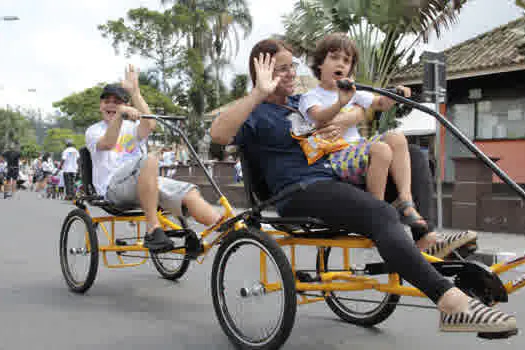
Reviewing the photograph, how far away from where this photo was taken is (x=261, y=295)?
3354 mm

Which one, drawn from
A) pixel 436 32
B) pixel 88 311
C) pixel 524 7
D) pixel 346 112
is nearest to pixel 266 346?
pixel 346 112

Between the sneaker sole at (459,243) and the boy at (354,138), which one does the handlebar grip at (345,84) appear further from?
the sneaker sole at (459,243)

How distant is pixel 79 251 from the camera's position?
5.21 metres

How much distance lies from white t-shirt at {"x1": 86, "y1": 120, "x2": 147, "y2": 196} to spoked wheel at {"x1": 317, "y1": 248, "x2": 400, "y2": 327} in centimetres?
206

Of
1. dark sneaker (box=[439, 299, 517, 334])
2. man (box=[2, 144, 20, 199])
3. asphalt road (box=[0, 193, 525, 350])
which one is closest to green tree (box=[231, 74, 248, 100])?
man (box=[2, 144, 20, 199])

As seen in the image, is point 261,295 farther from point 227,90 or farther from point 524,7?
point 227,90

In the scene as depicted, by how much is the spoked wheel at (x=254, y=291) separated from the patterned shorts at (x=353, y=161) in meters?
0.53

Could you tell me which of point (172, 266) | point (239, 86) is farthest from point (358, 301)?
point (239, 86)

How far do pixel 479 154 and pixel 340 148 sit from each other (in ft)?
2.42

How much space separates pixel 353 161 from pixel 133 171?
2126 mm

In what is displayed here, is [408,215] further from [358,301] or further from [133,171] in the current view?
[133,171]

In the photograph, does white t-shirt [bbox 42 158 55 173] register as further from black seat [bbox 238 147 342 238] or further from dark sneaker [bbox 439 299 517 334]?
dark sneaker [bbox 439 299 517 334]

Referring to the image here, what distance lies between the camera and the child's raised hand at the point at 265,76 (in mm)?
3215

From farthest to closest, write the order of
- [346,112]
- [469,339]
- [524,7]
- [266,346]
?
1. [524,7]
2. [469,339]
3. [346,112]
4. [266,346]
